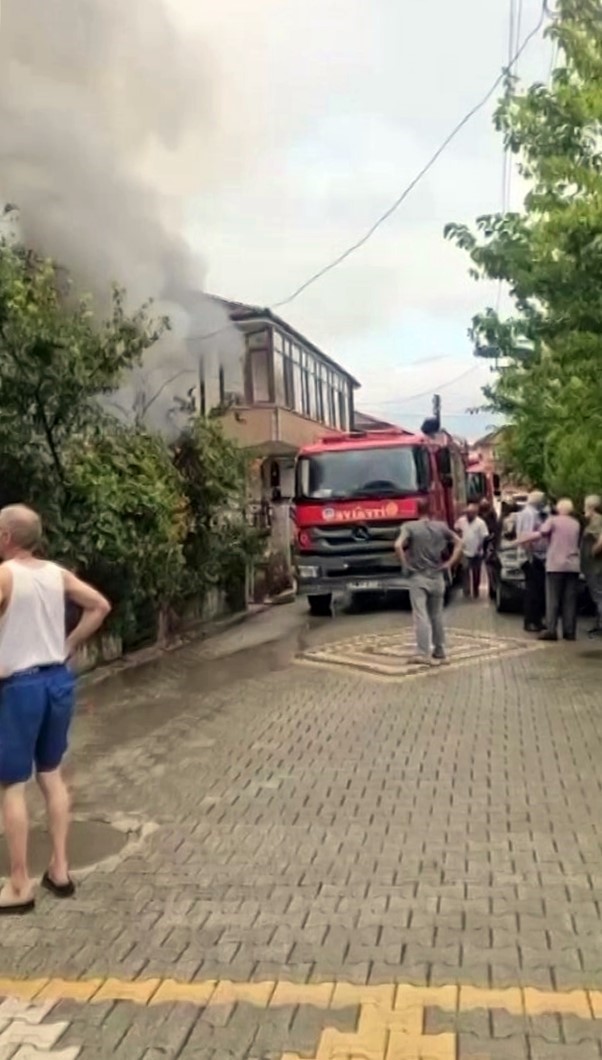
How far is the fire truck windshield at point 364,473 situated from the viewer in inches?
642

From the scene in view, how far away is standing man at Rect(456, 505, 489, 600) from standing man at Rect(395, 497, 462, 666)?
20.8ft

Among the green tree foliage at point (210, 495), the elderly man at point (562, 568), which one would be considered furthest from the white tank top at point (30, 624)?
the green tree foliage at point (210, 495)

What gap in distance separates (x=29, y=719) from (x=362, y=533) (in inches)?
454

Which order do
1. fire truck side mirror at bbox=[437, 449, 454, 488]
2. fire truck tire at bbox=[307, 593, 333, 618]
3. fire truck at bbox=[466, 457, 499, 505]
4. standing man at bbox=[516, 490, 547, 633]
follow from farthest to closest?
fire truck at bbox=[466, 457, 499, 505]
fire truck side mirror at bbox=[437, 449, 454, 488]
fire truck tire at bbox=[307, 593, 333, 618]
standing man at bbox=[516, 490, 547, 633]

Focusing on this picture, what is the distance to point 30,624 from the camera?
15.4 feet

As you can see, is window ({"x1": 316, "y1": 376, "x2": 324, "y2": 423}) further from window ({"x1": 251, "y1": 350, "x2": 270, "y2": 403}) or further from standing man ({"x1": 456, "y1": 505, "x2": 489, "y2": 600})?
standing man ({"x1": 456, "y1": 505, "x2": 489, "y2": 600})

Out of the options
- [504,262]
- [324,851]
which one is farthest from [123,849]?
[504,262]

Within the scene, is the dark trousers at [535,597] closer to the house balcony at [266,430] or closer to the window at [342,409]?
the house balcony at [266,430]

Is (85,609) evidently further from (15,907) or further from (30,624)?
(15,907)

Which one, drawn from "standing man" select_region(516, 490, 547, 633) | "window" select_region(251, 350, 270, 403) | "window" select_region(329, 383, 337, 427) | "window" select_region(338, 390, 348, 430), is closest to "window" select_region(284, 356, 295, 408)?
"window" select_region(251, 350, 270, 403)

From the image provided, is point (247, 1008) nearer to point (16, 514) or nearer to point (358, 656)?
point (16, 514)

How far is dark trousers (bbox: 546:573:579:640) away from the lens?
12391 mm

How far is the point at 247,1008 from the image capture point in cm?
365

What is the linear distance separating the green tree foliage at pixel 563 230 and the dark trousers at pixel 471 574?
14.2ft
